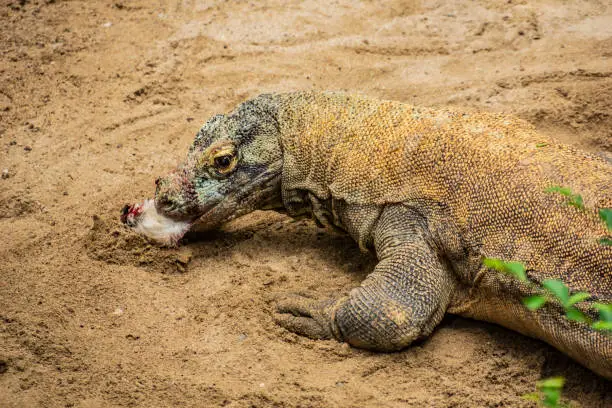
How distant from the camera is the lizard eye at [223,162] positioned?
4.76m

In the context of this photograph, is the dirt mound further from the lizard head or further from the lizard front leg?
the lizard front leg

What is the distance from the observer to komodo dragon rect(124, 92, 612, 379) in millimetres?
3771

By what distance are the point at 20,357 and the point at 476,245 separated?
254 cm

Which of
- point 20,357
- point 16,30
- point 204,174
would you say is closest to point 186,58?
point 16,30

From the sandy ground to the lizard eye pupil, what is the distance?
0.64m

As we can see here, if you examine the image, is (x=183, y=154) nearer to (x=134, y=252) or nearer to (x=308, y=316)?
(x=134, y=252)

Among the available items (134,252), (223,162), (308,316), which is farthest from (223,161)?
(308,316)

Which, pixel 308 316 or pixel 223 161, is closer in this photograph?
pixel 308 316

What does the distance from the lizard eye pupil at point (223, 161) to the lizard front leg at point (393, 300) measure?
1062mm

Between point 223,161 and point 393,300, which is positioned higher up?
point 223,161

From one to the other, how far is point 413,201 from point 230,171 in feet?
4.04

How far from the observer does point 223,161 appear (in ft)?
15.6

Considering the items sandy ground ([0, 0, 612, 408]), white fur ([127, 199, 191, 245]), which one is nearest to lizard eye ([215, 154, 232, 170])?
white fur ([127, 199, 191, 245])

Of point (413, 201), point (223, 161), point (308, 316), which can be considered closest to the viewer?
point (413, 201)
